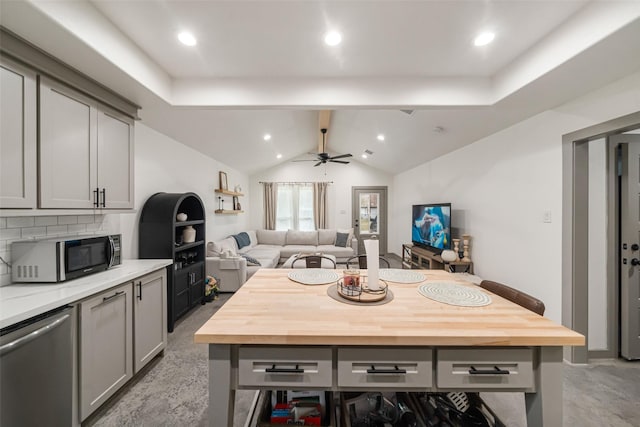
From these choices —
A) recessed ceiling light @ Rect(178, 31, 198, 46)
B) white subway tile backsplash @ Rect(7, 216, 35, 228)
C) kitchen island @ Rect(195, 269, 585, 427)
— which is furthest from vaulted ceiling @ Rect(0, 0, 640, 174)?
kitchen island @ Rect(195, 269, 585, 427)

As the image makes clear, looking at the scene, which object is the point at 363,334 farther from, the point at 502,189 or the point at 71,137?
the point at 502,189

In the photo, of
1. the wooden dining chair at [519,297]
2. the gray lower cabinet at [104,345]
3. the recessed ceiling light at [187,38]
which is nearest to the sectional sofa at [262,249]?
the gray lower cabinet at [104,345]

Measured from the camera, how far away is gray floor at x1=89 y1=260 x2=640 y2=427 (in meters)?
1.58

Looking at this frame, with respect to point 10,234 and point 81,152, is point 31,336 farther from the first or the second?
point 81,152

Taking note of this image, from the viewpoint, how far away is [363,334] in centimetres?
93

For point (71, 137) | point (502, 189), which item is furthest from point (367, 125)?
point (71, 137)

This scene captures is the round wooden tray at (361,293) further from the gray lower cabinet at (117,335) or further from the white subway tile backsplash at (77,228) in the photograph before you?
the white subway tile backsplash at (77,228)

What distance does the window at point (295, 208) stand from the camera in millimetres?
7086

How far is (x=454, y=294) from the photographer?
1340 mm

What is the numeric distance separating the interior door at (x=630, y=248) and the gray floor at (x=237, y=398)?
0.82 feet

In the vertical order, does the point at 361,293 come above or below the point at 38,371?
above

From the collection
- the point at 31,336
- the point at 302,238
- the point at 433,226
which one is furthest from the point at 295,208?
the point at 31,336

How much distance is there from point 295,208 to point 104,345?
5.65 metres

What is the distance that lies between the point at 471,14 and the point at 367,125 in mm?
2900
